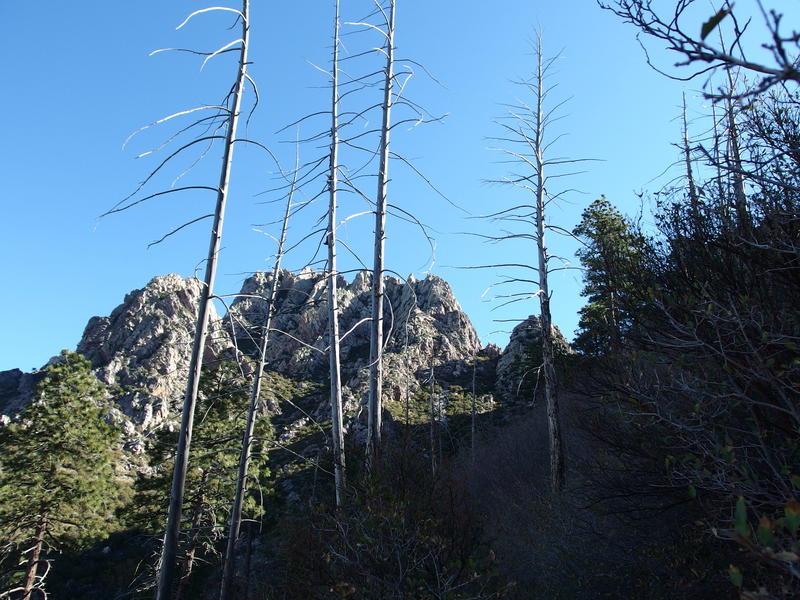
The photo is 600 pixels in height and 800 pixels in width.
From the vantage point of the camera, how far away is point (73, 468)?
14.1 metres

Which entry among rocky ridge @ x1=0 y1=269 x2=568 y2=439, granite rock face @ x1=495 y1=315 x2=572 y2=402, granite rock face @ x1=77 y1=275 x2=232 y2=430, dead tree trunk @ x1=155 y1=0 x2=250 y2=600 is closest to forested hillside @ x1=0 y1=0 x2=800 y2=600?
dead tree trunk @ x1=155 y1=0 x2=250 y2=600

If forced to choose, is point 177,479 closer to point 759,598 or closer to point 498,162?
point 759,598

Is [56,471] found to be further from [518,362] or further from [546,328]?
[518,362]

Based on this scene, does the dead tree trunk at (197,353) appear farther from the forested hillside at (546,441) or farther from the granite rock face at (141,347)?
the granite rock face at (141,347)

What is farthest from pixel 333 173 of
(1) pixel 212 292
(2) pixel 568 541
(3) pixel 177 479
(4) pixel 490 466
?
(4) pixel 490 466

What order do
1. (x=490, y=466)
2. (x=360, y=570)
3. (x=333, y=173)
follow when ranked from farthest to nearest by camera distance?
1. (x=490, y=466)
2. (x=333, y=173)
3. (x=360, y=570)

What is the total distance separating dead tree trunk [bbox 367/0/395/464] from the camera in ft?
22.7

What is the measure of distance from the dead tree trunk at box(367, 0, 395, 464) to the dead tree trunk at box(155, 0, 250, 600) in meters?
2.20

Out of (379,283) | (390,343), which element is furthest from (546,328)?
(390,343)

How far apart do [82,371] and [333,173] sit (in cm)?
1178

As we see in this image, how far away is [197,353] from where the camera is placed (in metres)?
5.39

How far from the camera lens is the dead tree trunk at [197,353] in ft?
15.9

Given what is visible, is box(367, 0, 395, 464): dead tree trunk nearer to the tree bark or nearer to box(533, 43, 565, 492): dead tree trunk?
box(533, 43, 565, 492): dead tree trunk

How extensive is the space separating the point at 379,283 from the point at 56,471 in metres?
12.6
